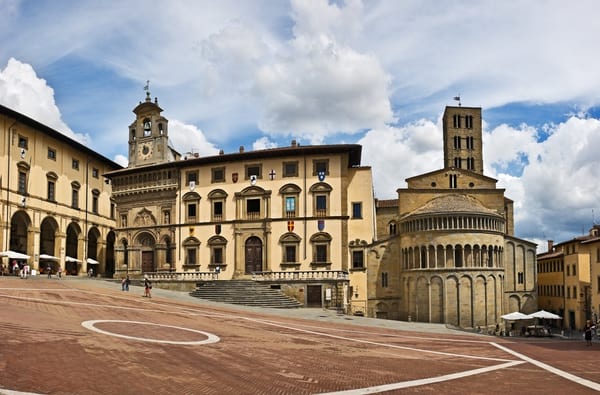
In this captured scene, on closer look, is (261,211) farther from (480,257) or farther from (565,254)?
(565,254)

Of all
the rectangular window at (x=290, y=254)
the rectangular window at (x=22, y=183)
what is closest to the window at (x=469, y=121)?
the rectangular window at (x=290, y=254)

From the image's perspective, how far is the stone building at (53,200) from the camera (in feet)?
178

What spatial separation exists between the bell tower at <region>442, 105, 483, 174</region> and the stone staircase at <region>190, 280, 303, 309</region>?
59.0m

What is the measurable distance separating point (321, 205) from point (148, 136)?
77.6ft

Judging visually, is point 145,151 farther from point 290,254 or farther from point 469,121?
point 469,121

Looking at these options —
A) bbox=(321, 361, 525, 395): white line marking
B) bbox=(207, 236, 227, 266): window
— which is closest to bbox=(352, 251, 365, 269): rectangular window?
bbox=(207, 236, 227, 266): window

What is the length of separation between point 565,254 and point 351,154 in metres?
35.5

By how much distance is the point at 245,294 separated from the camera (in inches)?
1843

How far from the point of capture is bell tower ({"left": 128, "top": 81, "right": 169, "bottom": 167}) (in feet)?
201

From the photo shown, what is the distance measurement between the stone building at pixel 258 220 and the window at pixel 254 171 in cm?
11

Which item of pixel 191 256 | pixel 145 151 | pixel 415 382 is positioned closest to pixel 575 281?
pixel 191 256

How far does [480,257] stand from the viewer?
55906 millimetres

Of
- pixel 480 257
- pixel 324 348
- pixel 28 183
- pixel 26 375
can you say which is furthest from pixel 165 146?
pixel 26 375

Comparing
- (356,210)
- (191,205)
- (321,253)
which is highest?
(191,205)
